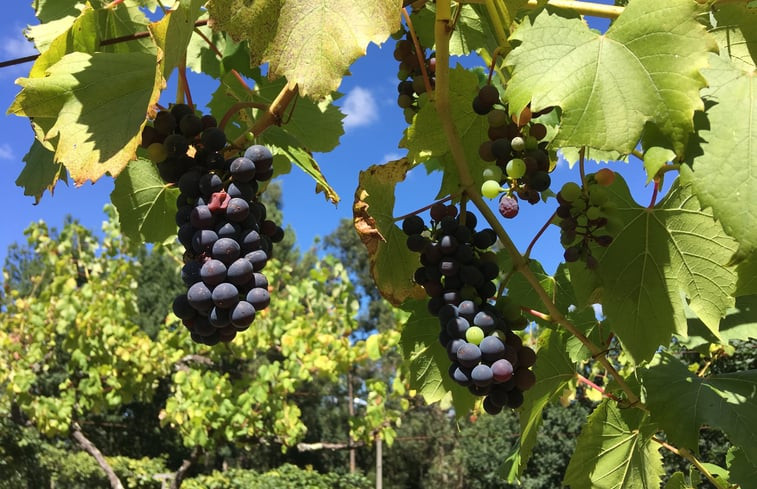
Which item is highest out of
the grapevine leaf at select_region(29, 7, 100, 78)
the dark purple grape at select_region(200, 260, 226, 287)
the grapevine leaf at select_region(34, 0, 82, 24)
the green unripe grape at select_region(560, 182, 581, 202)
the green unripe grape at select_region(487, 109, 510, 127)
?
the grapevine leaf at select_region(34, 0, 82, 24)

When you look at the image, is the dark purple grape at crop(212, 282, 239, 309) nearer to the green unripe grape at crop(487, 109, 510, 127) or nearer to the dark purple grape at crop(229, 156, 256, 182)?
the dark purple grape at crop(229, 156, 256, 182)

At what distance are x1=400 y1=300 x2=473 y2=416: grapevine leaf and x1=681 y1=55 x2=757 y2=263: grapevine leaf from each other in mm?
644

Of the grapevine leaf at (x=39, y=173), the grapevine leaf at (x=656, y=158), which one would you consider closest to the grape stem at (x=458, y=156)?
the grapevine leaf at (x=656, y=158)

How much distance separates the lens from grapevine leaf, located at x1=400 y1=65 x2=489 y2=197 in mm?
1226

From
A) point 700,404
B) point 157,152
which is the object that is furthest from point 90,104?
point 700,404

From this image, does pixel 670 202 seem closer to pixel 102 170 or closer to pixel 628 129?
pixel 628 129

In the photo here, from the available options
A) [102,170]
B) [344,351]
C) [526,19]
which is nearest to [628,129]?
[526,19]

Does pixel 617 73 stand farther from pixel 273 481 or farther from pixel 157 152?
pixel 273 481

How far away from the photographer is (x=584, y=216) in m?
1.01

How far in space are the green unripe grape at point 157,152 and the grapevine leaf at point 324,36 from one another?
0.34m

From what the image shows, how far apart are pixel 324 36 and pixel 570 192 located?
49cm

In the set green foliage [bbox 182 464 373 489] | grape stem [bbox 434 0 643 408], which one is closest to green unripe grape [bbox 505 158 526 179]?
grape stem [bbox 434 0 643 408]

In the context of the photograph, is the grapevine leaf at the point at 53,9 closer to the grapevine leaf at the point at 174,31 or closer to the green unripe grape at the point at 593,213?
the grapevine leaf at the point at 174,31

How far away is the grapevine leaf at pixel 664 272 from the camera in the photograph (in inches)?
40.0
